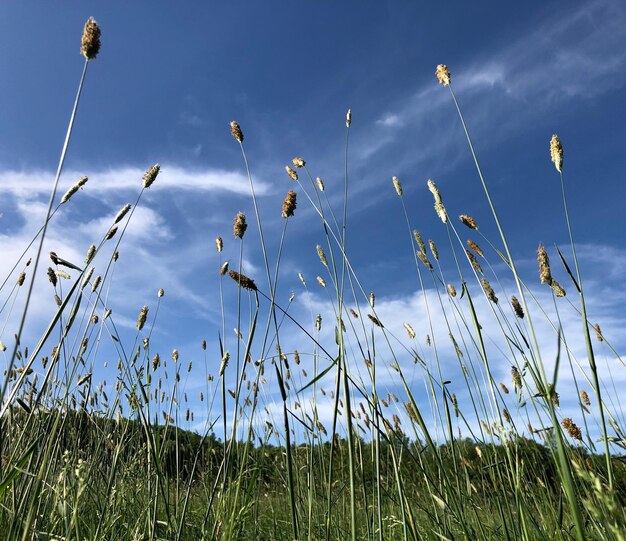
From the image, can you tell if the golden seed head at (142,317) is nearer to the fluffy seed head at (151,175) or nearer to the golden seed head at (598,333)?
the fluffy seed head at (151,175)

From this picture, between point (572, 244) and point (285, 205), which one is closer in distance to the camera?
point (572, 244)

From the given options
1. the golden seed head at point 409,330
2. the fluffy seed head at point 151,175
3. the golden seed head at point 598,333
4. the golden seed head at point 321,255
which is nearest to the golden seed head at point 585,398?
the golden seed head at point 598,333

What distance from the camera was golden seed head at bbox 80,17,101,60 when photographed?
52.9 inches

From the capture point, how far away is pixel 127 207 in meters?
1.84

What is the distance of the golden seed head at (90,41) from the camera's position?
4.41 ft

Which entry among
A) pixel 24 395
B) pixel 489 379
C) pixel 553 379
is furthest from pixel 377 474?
pixel 24 395

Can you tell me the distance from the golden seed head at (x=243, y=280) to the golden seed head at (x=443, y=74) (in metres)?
1.07

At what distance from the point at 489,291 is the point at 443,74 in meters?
0.91

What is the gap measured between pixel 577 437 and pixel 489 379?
3.24 feet

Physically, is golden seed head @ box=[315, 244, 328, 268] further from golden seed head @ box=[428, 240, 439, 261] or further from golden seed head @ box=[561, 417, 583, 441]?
golden seed head @ box=[561, 417, 583, 441]

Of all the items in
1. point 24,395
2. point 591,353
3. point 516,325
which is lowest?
point 591,353

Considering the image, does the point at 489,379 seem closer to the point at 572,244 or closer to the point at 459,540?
the point at 572,244

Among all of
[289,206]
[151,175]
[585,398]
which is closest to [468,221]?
[289,206]

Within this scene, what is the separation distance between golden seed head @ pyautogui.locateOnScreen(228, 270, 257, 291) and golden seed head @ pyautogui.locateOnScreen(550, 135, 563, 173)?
113cm
